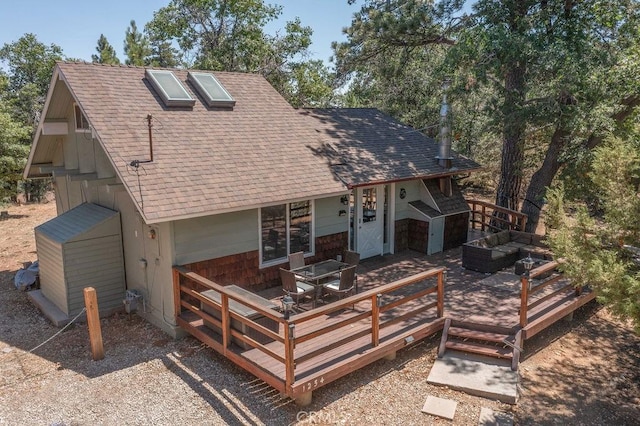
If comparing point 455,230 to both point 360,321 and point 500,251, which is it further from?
point 360,321

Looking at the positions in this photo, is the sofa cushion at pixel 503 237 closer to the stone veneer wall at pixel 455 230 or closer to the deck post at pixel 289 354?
the stone veneer wall at pixel 455 230

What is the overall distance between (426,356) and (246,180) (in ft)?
15.4

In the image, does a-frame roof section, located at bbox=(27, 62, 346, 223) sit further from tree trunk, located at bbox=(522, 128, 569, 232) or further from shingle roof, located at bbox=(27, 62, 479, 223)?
tree trunk, located at bbox=(522, 128, 569, 232)

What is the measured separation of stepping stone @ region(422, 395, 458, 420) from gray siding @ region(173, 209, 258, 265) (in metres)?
4.56

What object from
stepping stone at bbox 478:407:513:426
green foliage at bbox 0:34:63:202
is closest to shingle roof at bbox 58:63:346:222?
stepping stone at bbox 478:407:513:426

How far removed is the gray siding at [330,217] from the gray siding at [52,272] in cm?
537

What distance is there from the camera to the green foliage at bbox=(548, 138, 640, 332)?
5285 millimetres

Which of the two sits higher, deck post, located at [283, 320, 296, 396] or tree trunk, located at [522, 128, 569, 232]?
tree trunk, located at [522, 128, 569, 232]

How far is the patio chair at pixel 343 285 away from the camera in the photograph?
27.8ft

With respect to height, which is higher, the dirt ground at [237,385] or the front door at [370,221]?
the front door at [370,221]

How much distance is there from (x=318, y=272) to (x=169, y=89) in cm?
550

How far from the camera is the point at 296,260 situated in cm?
958

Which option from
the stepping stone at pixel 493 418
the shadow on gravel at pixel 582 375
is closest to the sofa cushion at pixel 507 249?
the shadow on gravel at pixel 582 375

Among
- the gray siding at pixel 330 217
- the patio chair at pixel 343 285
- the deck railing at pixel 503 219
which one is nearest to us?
the patio chair at pixel 343 285
